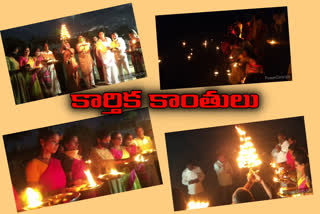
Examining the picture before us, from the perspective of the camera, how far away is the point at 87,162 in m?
4.54

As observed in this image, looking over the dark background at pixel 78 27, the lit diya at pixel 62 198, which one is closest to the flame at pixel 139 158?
the lit diya at pixel 62 198

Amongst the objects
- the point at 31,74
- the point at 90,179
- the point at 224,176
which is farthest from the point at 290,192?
the point at 31,74

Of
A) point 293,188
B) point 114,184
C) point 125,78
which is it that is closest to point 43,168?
point 114,184

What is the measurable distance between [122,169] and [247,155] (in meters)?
1.36

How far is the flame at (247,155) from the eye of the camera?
454cm

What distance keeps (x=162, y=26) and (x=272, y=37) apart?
121 centimetres

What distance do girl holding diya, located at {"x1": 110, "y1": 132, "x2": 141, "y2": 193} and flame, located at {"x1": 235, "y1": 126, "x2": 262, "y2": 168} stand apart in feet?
3.74

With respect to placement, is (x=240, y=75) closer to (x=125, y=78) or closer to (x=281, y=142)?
(x=281, y=142)

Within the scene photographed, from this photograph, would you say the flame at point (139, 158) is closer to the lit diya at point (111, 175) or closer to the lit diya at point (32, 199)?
the lit diya at point (111, 175)

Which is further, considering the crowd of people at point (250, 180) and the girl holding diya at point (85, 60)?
the girl holding diya at point (85, 60)

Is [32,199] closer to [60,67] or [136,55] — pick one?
[60,67]

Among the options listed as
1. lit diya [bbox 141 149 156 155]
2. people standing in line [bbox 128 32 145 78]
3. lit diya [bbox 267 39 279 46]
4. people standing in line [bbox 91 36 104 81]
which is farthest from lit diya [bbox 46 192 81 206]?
lit diya [bbox 267 39 279 46]

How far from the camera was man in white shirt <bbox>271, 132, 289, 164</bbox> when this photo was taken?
15.1ft

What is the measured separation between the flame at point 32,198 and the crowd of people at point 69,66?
1000mm
